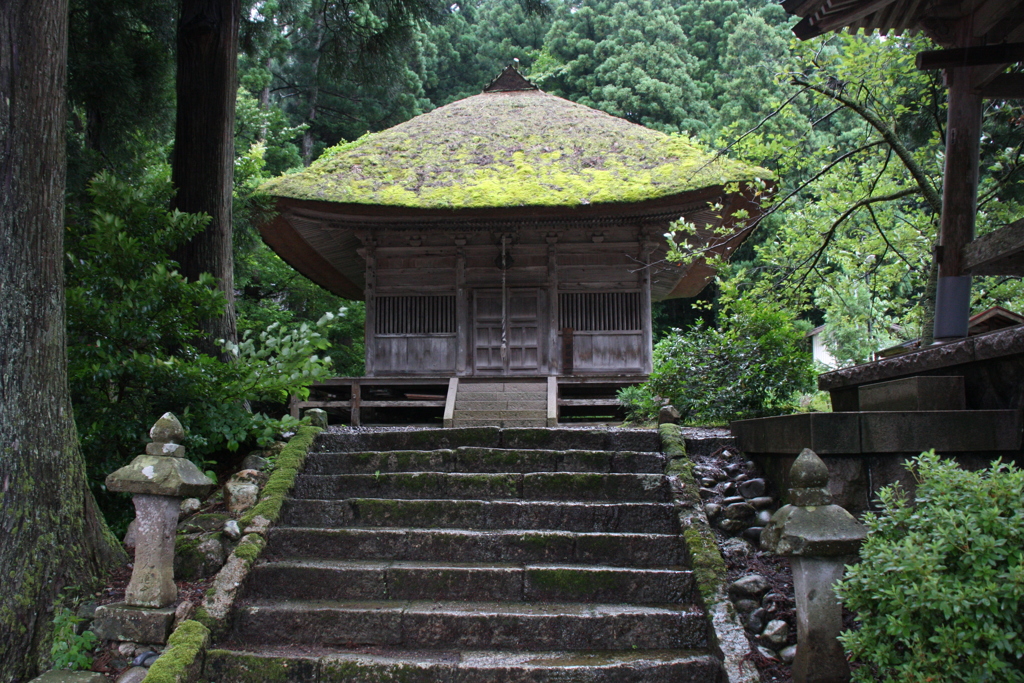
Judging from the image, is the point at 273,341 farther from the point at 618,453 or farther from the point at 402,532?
the point at 618,453

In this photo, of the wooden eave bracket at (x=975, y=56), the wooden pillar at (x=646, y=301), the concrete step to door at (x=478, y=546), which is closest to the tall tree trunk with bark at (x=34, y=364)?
the concrete step to door at (x=478, y=546)

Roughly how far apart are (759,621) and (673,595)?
503 millimetres

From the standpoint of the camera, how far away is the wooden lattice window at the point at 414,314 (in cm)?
1170

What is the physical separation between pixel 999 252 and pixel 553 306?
25.1 ft

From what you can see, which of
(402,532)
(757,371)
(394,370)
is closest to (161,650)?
(402,532)

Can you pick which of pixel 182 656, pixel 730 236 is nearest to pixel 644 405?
pixel 730 236

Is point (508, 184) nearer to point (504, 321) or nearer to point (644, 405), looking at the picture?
point (504, 321)

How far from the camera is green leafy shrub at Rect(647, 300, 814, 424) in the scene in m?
6.52

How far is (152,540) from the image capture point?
3.84 metres

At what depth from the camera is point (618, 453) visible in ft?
16.8

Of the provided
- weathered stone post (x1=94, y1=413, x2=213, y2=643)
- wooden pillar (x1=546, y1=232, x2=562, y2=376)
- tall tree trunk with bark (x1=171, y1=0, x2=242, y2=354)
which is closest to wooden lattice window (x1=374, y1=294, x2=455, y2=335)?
wooden pillar (x1=546, y1=232, x2=562, y2=376)

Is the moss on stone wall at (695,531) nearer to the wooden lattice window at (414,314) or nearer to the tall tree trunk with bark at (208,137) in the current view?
the tall tree trunk with bark at (208,137)

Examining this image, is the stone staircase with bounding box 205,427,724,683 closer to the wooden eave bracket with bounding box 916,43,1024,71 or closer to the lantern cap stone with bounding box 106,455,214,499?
the lantern cap stone with bounding box 106,455,214,499

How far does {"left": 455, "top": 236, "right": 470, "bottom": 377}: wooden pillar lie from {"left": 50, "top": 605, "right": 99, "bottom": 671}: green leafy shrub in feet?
25.3
